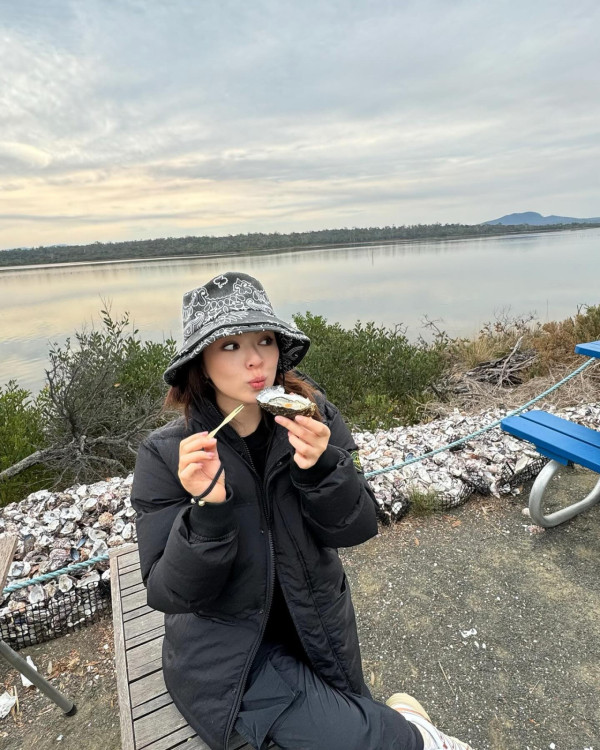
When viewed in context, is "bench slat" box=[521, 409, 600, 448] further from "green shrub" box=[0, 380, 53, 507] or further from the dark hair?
"green shrub" box=[0, 380, 53, 507]

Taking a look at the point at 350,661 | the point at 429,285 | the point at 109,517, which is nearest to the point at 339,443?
the point at 350,661

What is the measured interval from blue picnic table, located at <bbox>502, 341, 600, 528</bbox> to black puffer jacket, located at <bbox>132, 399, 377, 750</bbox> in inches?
83.3

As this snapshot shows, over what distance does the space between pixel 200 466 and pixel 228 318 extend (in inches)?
20.1

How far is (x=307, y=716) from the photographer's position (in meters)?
1.48

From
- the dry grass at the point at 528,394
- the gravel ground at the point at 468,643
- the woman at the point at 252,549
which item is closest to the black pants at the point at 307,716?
the woman at the point at 252,549

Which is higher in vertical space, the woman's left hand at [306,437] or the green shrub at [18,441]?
the woman's left hand at [306,437]

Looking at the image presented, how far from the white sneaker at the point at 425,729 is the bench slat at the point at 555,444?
77.3 inches

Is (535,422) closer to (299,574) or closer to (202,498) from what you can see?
(299,574)

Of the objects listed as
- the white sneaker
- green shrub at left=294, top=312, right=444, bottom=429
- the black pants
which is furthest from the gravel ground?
green shrub at left=294, top=312, right=444, bottom=429

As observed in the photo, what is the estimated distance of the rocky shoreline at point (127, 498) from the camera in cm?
294

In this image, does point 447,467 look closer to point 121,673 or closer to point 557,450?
point 557,450

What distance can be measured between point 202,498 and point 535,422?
3190 millimetres

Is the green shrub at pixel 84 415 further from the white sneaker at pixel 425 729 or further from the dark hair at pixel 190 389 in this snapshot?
the white sneaker at pixel 425 729

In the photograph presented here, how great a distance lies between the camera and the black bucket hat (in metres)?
1.50
